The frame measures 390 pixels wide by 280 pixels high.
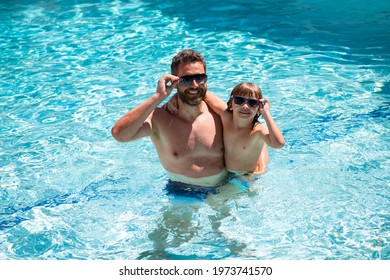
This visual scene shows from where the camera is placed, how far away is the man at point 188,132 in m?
4.46

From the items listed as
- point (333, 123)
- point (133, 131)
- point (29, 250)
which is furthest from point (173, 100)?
point (333, 123)

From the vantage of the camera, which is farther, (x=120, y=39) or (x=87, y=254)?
(x=120, y=39)

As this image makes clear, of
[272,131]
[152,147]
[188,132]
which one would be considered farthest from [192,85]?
[152,147]

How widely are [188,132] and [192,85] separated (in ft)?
1.40

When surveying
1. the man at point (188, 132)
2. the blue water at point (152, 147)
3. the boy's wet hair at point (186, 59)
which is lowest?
the blue water at point (152, 147)

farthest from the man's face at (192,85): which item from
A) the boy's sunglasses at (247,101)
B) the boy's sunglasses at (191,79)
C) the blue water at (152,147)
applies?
the blue water at (152,147)

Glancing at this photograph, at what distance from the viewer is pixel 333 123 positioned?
6.96 meters

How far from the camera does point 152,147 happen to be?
6.71 m

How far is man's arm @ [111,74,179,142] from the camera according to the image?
4301 millimetres

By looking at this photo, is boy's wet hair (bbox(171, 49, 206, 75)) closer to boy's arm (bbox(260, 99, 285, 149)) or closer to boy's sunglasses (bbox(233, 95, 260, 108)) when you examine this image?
boy's sunglasses (bbox(233, 95, 260, 108))

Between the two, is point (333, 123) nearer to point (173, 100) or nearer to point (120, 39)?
point (173, 100)

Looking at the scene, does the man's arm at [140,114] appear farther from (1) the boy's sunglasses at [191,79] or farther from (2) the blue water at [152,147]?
(2) the blue water at [152,147]

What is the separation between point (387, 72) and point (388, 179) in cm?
300
